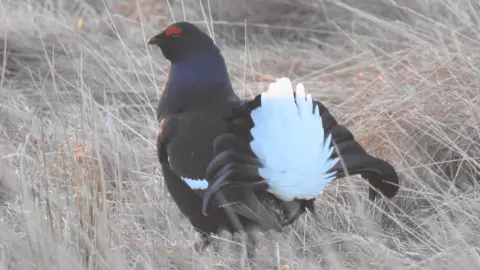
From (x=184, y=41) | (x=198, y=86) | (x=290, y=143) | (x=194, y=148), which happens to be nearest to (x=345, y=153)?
(x=290, y=143)

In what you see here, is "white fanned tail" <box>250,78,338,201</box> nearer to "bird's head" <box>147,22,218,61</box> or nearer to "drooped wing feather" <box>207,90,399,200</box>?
"drooped wing feather" <box>207,90,399,200</box>

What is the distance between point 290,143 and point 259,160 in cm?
9

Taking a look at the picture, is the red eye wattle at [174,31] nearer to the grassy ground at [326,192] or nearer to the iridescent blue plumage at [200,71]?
the iridescent blue plumage at [200,71]

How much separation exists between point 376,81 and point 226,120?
97 cm

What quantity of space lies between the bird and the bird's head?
0.81 ft

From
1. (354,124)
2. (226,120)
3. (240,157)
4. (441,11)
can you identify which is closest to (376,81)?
(354,124)

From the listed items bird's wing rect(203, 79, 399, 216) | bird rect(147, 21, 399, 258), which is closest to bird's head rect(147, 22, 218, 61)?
bird rect(147, 21, 399, 258)

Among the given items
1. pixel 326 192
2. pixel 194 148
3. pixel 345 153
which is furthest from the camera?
pixel 326 192

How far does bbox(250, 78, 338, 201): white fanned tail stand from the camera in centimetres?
222

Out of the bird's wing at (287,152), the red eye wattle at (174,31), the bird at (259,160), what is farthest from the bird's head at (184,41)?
the bird's wing at (287,152)

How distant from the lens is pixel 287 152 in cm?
223

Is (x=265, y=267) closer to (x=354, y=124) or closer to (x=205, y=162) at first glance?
(x=205, y=162)

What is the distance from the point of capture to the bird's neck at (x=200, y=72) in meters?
2.66

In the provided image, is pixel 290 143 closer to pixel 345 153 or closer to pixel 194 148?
pixel 345 153
